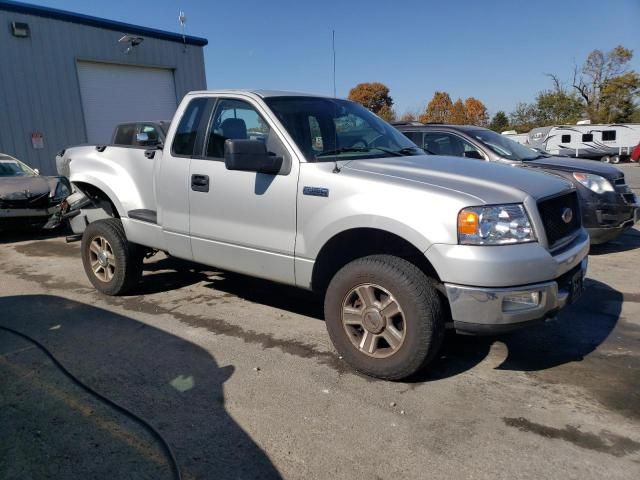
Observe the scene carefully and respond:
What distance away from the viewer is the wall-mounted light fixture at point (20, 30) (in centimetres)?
1282

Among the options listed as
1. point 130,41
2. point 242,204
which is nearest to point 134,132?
point 242,204

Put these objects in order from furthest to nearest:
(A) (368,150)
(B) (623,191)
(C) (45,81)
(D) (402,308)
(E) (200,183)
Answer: (C) (45,81) < (B) (623,191) < (E) (200,183) < (A) (368,150) < (D) (402,308)

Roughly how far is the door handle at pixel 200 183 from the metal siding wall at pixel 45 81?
1142 centimetres

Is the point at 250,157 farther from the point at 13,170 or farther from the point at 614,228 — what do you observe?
the point at 13,170

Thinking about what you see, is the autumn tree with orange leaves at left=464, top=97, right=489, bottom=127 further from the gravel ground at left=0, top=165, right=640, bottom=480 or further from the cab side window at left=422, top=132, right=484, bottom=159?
the gravel ground at left=0, top=165, right=640, bottom=480

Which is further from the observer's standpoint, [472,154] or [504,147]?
[504,147]

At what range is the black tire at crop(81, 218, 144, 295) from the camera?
5012 millimetres

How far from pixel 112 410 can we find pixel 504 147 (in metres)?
6.49

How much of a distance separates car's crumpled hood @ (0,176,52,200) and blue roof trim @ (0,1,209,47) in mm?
6451

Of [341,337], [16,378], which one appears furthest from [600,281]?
[16,378]

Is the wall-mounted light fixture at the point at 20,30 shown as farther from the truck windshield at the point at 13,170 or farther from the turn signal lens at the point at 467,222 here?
the turn signal lens at the point at 467,222

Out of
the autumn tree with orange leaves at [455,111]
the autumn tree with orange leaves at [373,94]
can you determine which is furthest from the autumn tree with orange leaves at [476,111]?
the autumn tree with orange leaves at [373,94]

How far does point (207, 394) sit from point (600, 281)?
471 cm

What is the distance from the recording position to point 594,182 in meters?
6.64
